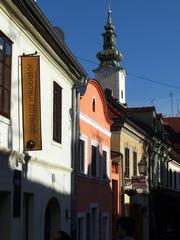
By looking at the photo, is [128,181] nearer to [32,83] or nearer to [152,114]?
[152,114]

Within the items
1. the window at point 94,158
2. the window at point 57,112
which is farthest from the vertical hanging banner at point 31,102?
the window at point 94,158

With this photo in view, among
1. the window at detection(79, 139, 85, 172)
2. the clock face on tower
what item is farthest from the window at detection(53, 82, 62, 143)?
the clock face on tower

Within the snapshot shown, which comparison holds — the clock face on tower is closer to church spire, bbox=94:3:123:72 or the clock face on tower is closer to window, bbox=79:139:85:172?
church spire, bbox=94:3:123:72

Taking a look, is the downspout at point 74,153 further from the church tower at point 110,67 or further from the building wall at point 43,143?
the church tower at point 110,67

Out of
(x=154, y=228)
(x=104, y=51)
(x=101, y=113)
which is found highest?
(x=104, y=51)

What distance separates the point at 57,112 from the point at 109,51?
74186 millimetres

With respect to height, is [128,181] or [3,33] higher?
[3,33]

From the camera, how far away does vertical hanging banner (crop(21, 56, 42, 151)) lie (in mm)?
13961

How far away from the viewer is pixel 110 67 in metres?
92.4

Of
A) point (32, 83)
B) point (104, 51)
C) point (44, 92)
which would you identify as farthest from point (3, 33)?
point (104, 51)

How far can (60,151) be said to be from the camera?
18156mm

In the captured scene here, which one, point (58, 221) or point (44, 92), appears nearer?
point (44, 92)

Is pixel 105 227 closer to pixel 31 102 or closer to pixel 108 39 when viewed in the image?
pixel 31 102

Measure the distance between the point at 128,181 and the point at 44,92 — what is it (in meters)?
13.2
